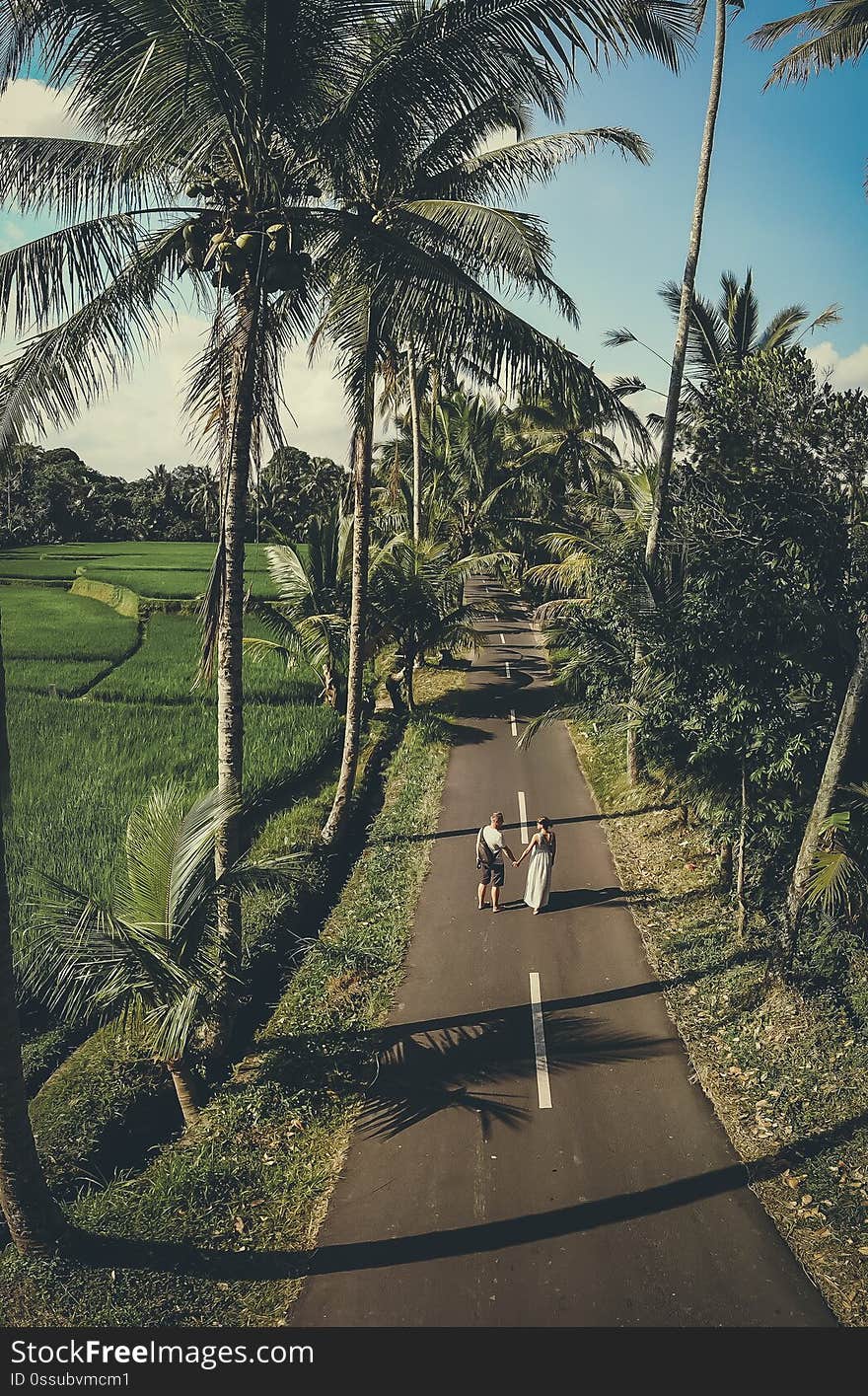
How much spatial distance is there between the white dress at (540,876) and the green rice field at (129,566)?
79.2 ft

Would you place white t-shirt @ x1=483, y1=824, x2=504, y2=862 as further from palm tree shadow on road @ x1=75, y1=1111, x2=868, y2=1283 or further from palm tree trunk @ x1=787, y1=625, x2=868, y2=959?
palm tree shadow on road @ x1=75, y1=1111, x2=868, y2=1283

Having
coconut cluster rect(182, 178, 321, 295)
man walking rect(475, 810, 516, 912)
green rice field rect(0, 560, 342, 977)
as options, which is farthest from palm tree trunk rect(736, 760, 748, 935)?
coconut cluster rect(182, 178, 321, 295)

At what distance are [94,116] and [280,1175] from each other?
9814 millimetres

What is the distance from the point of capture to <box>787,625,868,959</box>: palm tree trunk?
909 cm

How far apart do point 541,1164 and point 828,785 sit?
5186 millimetres

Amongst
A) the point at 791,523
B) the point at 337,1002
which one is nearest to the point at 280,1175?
the point at 337,1002

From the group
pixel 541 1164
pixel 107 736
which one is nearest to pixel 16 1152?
pixel 541 1164

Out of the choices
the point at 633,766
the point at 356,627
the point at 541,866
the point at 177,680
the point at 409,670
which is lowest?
the point at 541,866

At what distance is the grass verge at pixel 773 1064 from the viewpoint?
21.5 ft

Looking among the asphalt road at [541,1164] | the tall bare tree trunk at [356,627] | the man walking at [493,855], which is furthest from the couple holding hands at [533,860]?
the tall bare tree trunk at [356,627]

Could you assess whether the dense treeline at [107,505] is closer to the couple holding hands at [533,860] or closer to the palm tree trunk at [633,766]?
the palm tree trunk at [633,766]

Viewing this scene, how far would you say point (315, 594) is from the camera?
60.5 feet

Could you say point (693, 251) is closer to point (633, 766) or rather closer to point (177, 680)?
point (633, 766)
